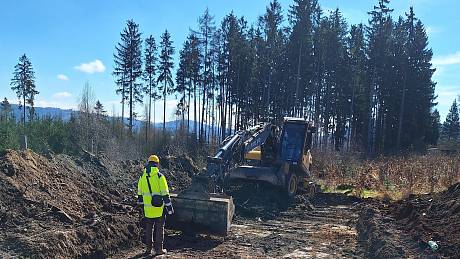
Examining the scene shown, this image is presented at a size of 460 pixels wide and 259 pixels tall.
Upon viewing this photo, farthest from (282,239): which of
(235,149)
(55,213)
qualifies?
(55,213)

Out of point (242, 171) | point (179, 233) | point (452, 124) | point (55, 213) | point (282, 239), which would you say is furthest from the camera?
point (452, 124)

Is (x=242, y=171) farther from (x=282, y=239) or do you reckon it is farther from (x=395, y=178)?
(x=395, y=178)

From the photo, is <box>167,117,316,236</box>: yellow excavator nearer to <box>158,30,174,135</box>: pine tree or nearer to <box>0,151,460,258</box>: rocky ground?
<box>0,151,460,258</box>: rocky ground

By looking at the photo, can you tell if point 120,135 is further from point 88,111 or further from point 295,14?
point 295,14

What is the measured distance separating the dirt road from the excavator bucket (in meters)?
0.24

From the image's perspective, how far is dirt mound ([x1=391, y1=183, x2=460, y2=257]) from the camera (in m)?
7.71

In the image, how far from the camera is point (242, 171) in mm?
14625

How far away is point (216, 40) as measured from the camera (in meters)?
43.2

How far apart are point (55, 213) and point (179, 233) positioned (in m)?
2.69

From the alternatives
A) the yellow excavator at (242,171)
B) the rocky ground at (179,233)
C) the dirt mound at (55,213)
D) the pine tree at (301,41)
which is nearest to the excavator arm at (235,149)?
the yellow excavator at (242,171)

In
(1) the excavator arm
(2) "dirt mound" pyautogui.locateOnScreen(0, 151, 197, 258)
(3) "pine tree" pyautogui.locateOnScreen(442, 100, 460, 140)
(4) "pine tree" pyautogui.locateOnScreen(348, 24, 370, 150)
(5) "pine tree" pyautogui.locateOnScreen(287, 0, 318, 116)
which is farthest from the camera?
(3) "pine tree" pyautogui.locateOnScreen(442, 100, 460, 140)

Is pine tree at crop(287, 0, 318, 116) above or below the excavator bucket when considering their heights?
above

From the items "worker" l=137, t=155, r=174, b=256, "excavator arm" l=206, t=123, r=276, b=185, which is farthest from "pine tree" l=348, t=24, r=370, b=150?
"worker" l=137, t=155, r=174, b=256

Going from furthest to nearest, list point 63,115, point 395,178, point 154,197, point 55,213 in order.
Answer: point 63,115 → point 395,178 → point 55,213 → point 154,197
